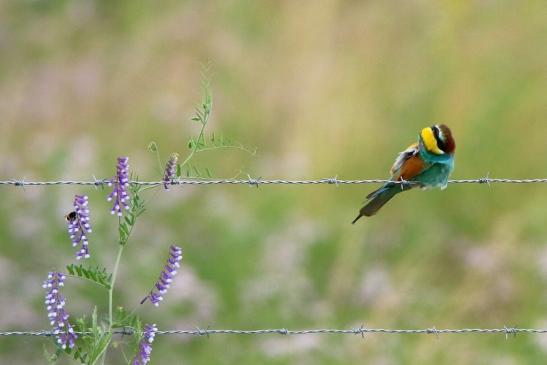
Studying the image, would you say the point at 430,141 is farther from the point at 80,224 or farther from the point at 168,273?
the point at 80,224

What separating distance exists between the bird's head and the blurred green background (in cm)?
154

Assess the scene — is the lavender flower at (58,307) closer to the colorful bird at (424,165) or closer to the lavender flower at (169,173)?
the lavender flower at (169,173)

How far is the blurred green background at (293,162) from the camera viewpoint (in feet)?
19.2

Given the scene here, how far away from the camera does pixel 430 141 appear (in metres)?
4.07

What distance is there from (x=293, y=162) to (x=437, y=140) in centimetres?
322

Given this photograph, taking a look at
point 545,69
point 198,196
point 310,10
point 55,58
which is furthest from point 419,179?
point 55,58

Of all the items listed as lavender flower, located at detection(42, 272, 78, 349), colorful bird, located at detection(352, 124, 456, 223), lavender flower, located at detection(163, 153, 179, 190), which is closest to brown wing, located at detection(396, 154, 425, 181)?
colorful bird, located at detection(352, 124, 456, 223)

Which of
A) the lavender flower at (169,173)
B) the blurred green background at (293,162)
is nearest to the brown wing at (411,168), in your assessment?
the lavender flower at (169,173)

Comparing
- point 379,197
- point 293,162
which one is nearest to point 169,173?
point 379,197

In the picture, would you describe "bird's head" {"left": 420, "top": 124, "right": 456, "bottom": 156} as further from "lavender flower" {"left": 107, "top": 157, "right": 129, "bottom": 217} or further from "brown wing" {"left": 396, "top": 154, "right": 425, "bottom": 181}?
"lavender flower" {"left": 107, "top": 157, "right": 129, "bottom": 217}

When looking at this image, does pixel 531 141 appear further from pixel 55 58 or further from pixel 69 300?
pixel 55 58

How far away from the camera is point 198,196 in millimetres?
6961

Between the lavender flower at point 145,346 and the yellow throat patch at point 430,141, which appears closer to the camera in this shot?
the lavender flower at point 145,346

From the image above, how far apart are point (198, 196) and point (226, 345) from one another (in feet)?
5.01
